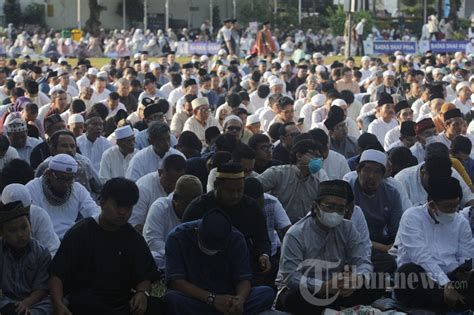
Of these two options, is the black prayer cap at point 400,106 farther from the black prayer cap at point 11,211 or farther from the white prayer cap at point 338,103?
the black prayer cap at point 11,211

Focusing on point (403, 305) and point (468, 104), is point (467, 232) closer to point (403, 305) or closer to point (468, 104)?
point (403, 305)

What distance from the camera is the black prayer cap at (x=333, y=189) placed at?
295 inches

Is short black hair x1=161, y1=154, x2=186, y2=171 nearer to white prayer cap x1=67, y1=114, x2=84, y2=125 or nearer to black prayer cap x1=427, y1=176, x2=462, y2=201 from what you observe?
black prayer cap x1=427, y1=176, x2=462, y2=201

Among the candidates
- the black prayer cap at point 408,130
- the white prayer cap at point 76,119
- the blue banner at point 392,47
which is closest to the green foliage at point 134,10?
the blue banner at point 392,47

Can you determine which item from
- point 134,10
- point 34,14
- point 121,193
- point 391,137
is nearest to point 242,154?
point 121,193

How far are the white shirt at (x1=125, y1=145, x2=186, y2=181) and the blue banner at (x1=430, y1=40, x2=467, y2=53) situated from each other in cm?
2793

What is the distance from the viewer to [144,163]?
10.8 m

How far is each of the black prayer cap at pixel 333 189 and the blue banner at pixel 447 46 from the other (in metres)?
30.7

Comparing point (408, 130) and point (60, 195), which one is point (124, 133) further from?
point (408, 130)

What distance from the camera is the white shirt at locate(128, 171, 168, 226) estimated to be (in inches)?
361

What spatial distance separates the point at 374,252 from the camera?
8.84m

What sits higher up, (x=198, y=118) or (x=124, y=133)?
(x=124, y=133)

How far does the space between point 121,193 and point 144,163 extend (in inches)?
146

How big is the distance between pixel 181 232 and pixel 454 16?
46174 mm
